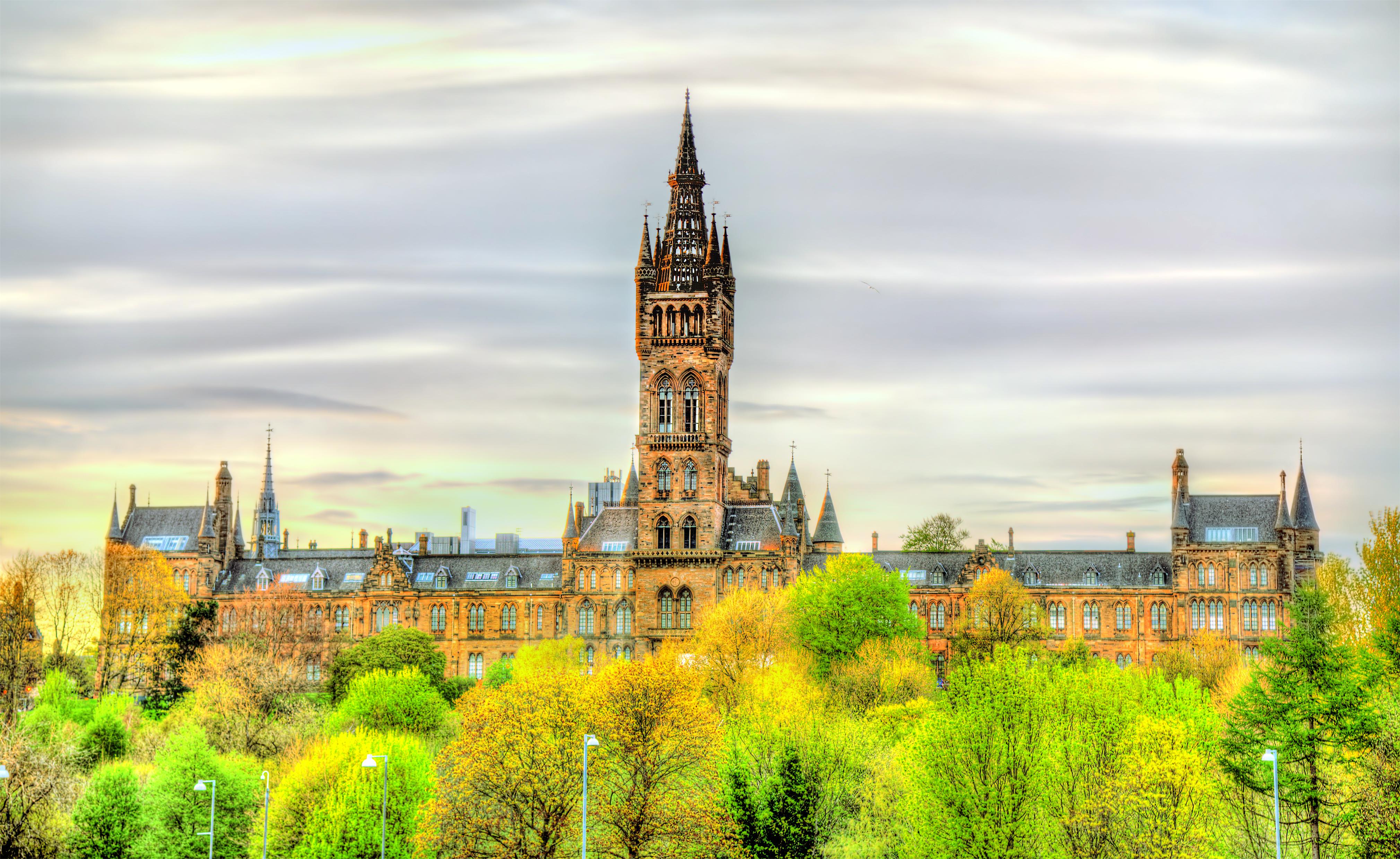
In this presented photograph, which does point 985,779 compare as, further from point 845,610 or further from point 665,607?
point 665,607

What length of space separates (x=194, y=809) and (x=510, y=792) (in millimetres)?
20409

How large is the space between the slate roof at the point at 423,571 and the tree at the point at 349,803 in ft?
215

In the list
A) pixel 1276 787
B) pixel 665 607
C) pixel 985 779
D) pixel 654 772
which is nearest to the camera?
pixel 1276 787

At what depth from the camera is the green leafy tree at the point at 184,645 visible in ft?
388

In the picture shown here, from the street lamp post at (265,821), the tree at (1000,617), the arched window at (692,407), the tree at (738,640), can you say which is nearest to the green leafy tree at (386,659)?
the tree at (738,640)

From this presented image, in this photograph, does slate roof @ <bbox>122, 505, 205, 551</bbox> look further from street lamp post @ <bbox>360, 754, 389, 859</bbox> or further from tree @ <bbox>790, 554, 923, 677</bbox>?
street lamp post @ <bbox>360, 754, 389, 859</bbox>

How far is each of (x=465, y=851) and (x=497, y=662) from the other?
7282cm

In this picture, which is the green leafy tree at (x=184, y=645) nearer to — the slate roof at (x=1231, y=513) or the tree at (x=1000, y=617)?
the tree at (x=1000, y=617)

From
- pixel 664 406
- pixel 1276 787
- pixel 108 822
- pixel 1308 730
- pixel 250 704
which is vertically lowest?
pixel 108 822

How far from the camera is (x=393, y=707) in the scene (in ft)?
309

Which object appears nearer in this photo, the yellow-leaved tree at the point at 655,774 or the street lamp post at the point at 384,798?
the street lamp post at the point at 384,798

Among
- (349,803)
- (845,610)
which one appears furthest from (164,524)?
(349,803)

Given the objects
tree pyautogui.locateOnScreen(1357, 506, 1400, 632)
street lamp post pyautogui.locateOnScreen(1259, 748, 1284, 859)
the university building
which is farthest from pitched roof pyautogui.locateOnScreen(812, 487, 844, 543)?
street lamp post pyautogui.locateOnScreen(1259, 748, 1284, 859)

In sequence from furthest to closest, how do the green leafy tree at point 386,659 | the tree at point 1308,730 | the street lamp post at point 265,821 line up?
the green leafy tree at point 386,659
the street lamp post at point 265,821
the tree at point 1308,730
